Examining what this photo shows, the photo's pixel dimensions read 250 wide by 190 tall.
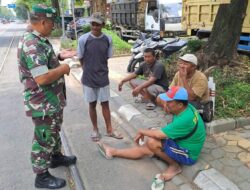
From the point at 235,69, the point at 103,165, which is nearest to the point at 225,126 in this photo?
the point at 103,165

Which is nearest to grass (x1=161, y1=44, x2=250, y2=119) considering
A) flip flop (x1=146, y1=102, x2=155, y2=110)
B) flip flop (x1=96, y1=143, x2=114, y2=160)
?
flip flop (x1=146, y1=102, x2=155, y2=110)

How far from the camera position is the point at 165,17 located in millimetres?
14820

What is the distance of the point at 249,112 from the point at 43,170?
127 inches

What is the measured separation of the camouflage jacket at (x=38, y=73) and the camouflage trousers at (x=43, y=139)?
3.8 inches

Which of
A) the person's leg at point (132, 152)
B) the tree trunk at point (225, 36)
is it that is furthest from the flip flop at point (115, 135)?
the tree trunk at point (225, 36)

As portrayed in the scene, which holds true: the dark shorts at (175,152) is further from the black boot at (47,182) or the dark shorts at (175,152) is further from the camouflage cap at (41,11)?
the camouflage cap at (41,11)

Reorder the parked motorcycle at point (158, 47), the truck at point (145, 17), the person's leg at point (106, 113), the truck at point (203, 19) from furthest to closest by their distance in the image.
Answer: the truck at point (145, 17) → the truck at point (203, 19) → the parked motorcycle at point (158, 47) → the person's leg at point (106, 113)

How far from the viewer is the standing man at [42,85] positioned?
2.99 metres

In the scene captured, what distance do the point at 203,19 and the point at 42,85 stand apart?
8133 millimetres

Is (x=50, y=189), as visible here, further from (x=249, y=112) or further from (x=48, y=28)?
(x=249, y=112)

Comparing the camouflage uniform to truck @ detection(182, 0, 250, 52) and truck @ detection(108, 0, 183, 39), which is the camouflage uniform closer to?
truck @ detection(182, 0, 250, 52)

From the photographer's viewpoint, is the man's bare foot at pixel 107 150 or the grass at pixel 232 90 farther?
the grass at pixel 232 90

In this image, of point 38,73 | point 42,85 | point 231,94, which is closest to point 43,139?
point 42,85

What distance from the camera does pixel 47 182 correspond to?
344 centimetres
